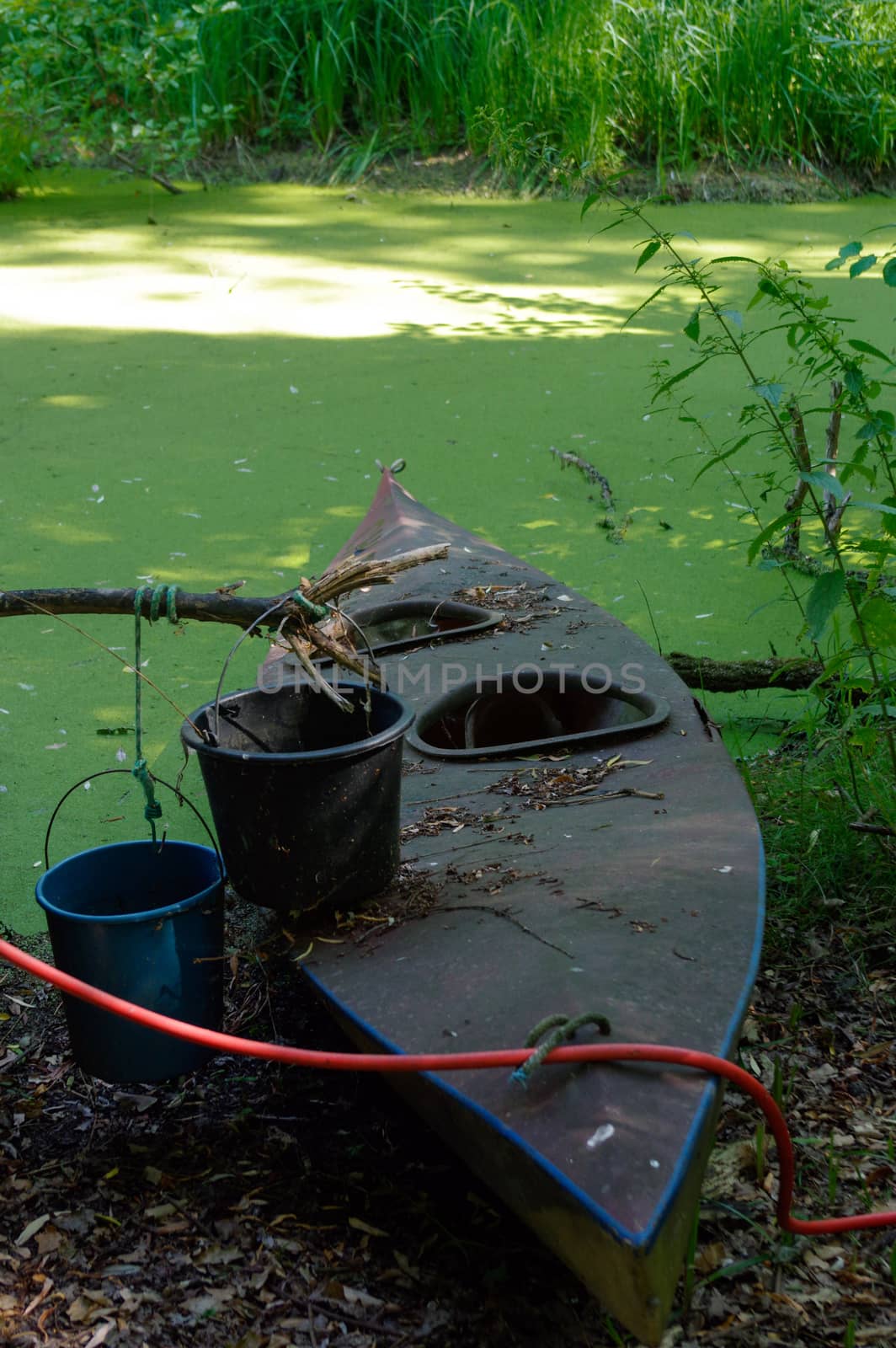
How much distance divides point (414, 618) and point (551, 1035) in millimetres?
1474

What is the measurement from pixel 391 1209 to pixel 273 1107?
25 centimetres

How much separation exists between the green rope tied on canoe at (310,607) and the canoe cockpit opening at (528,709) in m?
0.51

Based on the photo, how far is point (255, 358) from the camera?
4.81 metres

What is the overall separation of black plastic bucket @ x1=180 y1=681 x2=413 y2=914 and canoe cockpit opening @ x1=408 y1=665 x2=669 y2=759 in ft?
1.52

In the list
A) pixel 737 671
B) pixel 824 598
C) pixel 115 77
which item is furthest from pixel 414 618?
pixel 115 77

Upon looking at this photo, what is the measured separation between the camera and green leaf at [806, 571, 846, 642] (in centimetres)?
171

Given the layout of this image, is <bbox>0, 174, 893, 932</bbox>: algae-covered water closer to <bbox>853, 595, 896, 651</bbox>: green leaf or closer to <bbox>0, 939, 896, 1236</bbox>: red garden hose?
<bbox>853, 595, 896, 651</bbox>: green leaf

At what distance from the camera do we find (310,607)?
5.35 ft

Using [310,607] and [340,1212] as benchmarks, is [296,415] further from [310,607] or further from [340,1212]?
[340,1212]

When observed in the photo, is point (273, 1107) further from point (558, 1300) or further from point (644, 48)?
point (644, 48)

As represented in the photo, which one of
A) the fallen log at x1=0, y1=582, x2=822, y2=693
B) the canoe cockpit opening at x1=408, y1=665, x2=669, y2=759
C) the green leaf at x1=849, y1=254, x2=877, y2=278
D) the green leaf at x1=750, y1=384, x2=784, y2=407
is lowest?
the canoe cockpit opening at x1=408, y1=665, x2=669, y2=759

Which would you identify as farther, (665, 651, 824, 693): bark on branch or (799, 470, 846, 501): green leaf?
(665, 651, 824, 693): bark on branch

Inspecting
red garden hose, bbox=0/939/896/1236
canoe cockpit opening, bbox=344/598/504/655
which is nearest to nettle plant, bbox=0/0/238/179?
canoe cockpit opening, bbox=344/598/504/655

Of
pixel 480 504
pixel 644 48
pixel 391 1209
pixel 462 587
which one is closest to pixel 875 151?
pixel 644 48
